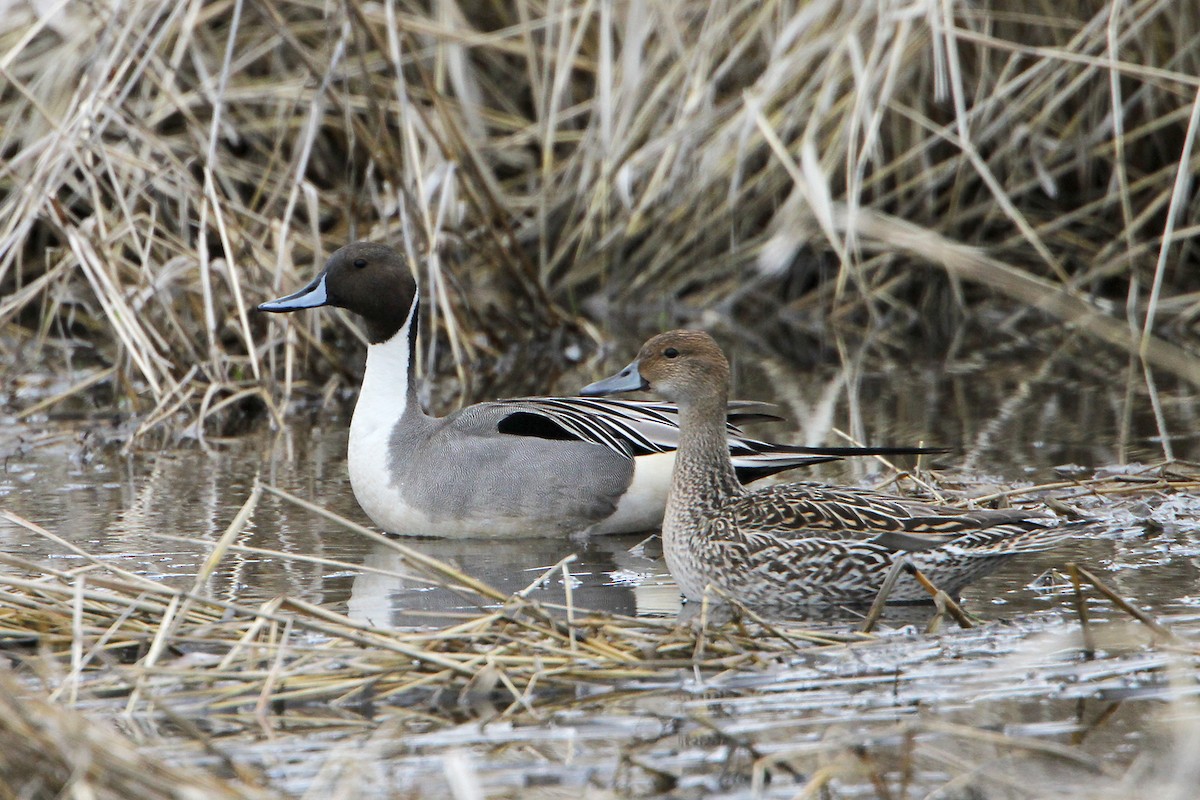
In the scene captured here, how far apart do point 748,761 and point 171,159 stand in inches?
182

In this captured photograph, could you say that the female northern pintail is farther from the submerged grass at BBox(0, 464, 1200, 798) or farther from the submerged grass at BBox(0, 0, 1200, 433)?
the submerged grass at BBox(0, 0, 1200, 433)

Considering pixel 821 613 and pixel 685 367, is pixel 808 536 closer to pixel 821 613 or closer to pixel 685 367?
pixel 821 613

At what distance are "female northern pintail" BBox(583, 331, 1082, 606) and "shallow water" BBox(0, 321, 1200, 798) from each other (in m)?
0.10

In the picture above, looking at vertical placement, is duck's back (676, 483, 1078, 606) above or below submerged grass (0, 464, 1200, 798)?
above

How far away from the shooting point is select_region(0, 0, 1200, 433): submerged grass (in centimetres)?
680

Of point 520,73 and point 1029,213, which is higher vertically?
point 520,73

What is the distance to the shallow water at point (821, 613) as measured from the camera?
289cm

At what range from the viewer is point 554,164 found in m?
9.73

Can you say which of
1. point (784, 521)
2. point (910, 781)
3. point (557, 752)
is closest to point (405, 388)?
point (784, 521)

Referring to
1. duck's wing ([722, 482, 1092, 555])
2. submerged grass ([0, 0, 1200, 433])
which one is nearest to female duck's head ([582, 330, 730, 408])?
duck's wing ([722, 482, 1092, 555])

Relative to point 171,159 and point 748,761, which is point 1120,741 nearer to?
point 748,761

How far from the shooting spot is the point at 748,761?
110 inches

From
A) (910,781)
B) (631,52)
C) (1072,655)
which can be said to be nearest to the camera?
(910,781)

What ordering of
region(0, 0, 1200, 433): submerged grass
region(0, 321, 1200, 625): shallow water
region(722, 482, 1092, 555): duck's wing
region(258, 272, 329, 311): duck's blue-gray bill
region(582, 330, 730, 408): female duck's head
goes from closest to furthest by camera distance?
region(722, 482, 1092, 555): duck's wing → region(0, 321, 1200, 625): shallow water → region(582, 330, 730, 408): female duck's head → region(258, 272, 329, 311): duck's blue-gray bill → region(0, 0, 1200, 433): submerged grass
